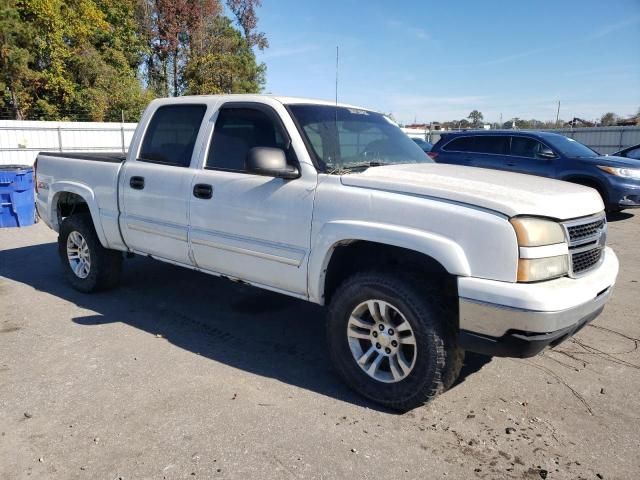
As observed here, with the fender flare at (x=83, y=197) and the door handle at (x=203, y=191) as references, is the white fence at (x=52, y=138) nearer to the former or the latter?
the fender flare at (x=83, y=197)

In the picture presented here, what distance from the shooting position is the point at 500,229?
2688 millimetres

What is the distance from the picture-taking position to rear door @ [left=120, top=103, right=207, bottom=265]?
424cm

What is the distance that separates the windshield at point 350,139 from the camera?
3.64m

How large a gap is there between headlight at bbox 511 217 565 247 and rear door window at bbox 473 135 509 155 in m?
8.01

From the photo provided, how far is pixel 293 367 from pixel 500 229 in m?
1.90

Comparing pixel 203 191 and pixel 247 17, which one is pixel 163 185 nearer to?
pixel 203 191

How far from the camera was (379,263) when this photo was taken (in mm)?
3346

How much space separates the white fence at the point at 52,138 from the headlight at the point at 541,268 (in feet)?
59.9

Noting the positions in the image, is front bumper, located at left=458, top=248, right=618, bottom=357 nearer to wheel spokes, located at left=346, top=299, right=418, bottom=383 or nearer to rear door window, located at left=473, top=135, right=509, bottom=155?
wheel spokes, located at left=346, top=299, right=418, bottom=383

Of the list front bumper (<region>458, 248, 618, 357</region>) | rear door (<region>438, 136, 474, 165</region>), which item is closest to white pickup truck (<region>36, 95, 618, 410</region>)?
front bumper (<region>458, 248, 618, 357</region>)

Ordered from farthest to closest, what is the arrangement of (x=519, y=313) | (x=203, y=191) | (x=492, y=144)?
(x=492, y=144), (x=203, y=191), (x=519, y=313)

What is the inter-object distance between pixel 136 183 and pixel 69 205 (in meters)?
1.77

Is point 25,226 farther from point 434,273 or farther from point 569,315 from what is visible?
point 569,315

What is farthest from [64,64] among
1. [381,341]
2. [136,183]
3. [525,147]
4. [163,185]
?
[381,341]
